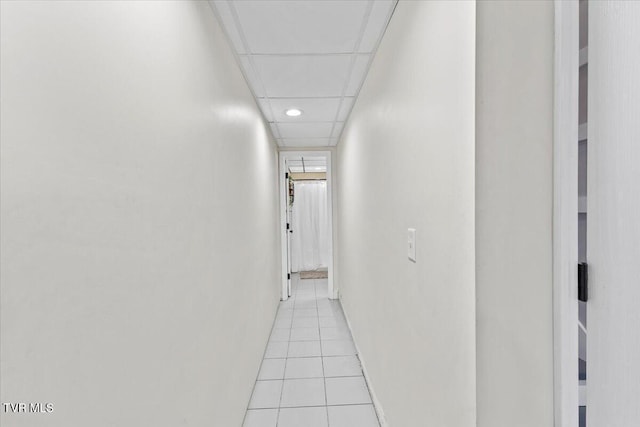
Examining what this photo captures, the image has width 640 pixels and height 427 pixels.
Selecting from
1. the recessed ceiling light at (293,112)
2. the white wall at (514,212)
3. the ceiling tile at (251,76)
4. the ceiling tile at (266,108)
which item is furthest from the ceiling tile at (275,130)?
the white wall at (514,212)

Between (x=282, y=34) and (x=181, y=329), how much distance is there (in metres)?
1.50

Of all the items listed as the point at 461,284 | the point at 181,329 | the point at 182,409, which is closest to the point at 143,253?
the point at 181,329

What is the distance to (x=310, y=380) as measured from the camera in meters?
2.44

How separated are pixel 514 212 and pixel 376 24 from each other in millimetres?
1323

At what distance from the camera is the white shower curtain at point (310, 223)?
7.03 meters

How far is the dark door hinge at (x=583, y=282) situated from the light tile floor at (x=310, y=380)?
5.84ft

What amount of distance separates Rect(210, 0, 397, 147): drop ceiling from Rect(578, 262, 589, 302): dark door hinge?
138cm

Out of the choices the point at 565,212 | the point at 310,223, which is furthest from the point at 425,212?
the point at 310,223

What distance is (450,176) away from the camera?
960 millimetres

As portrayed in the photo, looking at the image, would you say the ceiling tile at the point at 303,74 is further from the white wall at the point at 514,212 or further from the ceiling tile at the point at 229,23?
the white wall at the point at 514,212

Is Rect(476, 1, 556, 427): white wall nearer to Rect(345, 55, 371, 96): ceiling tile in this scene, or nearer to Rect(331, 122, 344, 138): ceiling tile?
Rect(345, 55, 371, 96): ceiling tile

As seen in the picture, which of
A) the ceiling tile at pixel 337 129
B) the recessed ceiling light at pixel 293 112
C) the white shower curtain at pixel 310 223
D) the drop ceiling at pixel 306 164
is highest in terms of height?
the ceiling tile at pixel 337 129

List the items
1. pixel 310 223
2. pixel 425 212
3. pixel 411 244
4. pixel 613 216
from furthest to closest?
pixel 310 223 < pixel 411 244 < pixel 425 212 < pixel 613 216

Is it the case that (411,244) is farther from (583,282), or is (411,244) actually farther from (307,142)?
(307,142)
